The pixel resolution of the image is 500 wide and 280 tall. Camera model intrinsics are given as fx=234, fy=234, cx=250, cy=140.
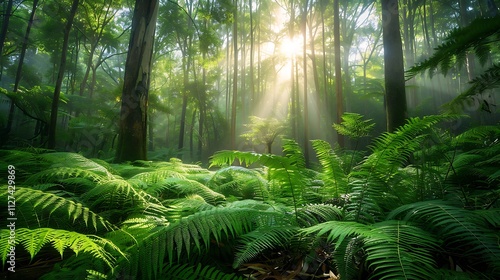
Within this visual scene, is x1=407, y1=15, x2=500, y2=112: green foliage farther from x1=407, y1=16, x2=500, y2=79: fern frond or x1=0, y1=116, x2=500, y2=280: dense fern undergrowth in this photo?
x1=0, y1=116, x2=500, y2=280: dense fern undergrowth

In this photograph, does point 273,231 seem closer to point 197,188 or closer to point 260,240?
point 260,240

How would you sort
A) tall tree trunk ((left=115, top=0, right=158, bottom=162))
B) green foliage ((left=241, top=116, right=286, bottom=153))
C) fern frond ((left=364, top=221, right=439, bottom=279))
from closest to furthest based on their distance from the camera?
1. fern frond ((left=364, top=221, right=439, bottom=279))
2. tall tree trunk ((left=115, top=0, right=158, bottom=162))
3. green foliage ((left=241, top=116, right=286, bottom=153))

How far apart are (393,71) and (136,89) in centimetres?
476

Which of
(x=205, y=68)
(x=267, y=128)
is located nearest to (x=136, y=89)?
(x=267, y=128)

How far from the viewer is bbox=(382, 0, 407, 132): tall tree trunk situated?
4.32 m

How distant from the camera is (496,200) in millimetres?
1647

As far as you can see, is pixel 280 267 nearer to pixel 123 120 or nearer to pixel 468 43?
pixel 468 43

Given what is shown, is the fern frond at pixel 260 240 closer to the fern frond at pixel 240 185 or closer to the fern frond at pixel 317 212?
the fern frond at pixel 317 212

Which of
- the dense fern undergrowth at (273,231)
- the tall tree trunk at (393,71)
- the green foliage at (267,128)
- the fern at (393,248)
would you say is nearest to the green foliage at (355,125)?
the dense fern undergrowth at (273,231)

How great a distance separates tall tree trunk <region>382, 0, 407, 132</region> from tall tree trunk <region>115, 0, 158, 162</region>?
14.8 feet

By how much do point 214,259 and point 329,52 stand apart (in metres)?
25.0

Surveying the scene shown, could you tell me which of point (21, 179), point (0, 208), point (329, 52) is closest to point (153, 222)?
point (0, 208)

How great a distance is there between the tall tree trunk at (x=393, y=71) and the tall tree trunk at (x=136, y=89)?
4.51m

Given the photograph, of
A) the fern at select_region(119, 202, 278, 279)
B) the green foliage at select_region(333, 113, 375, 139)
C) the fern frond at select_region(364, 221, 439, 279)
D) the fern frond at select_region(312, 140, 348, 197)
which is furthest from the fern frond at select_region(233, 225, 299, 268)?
the green foliage at select_region(333, 113, 375, 139)
